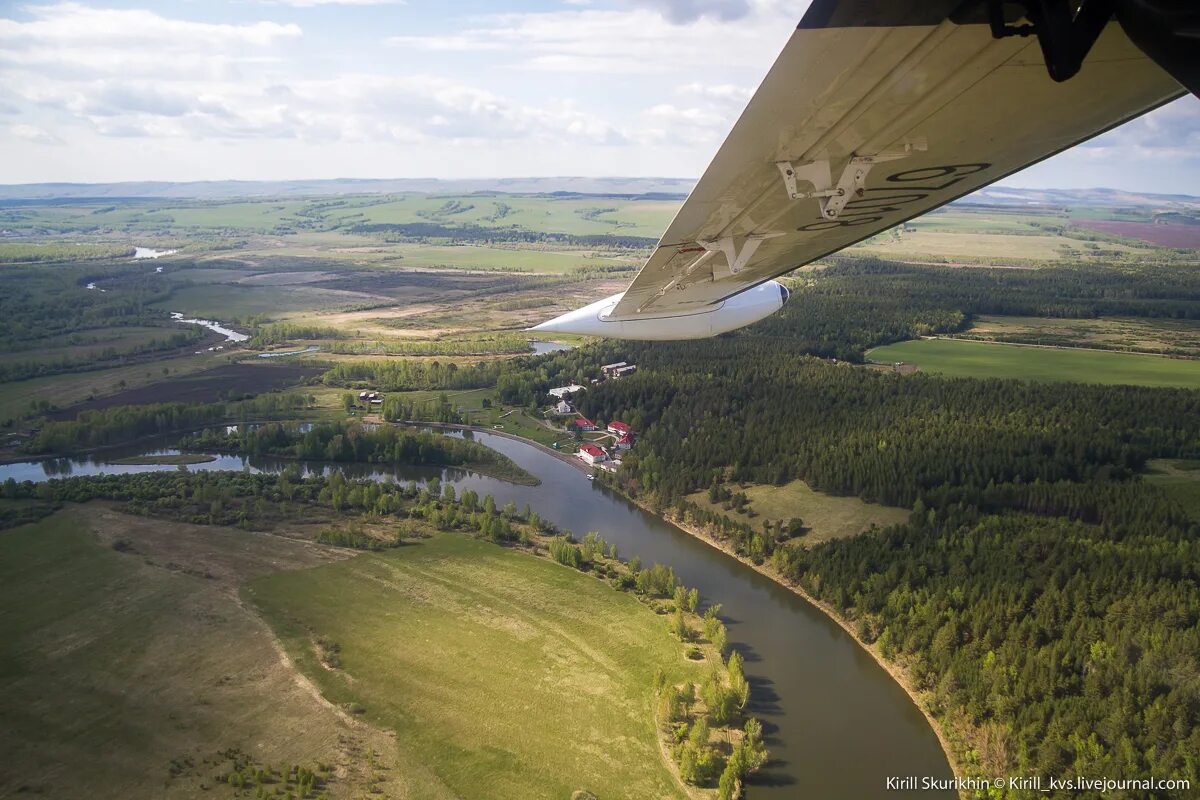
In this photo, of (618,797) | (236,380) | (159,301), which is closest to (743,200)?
(618,797)

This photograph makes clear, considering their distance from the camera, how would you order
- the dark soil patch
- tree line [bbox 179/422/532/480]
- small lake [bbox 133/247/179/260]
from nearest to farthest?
tree line [bbox 179/422/532/480] < the dark soil patch < small lake [bbox 133/247/179/260]

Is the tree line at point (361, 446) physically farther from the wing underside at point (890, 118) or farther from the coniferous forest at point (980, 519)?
the wing underside at point (890, 118)

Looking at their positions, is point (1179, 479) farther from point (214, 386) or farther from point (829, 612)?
point (214, 386)

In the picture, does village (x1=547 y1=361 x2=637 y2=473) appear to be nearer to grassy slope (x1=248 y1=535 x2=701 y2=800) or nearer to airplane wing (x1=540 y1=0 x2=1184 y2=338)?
grassy slope (x1=248 y1=535 x2=701 y2=800)

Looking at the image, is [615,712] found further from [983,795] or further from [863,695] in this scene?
[983,795]

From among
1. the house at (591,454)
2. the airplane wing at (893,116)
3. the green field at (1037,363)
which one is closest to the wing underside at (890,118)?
the airplane wing at (893,116)

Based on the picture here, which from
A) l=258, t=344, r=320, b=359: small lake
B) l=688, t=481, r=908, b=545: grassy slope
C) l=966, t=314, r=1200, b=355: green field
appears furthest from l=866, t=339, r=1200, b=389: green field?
l=258, t=344, r=320, b=359: small lake

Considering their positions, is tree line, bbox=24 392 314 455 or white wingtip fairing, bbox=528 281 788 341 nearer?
white wingtip fairing, bbox=528 281 788 341

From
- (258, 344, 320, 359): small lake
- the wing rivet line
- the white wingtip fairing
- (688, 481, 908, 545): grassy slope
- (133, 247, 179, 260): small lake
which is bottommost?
(688, 481, 908, 545): grassy slope
